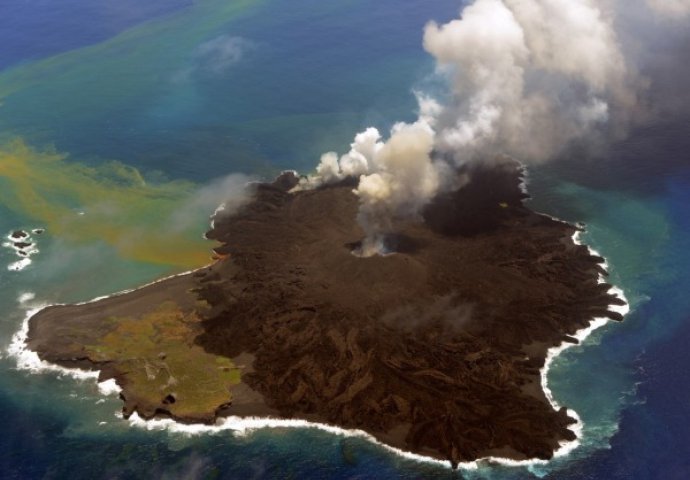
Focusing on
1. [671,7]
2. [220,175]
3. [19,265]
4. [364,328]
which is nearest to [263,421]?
[364,328]

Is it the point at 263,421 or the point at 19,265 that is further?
the point at 19,265

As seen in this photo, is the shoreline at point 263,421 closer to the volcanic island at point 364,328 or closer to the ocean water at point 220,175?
the volcanic island at point 364,328

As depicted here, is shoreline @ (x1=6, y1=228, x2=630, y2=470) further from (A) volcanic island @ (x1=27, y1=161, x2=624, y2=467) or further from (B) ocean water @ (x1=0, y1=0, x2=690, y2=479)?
(B) ocean water @ (x1=0, y1=0, x2=690, y2=479)

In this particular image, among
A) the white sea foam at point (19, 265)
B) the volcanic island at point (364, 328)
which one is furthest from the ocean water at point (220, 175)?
the volcanic island at point (364, 328)

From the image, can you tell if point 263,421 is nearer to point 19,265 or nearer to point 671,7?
point 19,265

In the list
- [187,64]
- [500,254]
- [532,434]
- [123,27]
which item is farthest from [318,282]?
[123,27]

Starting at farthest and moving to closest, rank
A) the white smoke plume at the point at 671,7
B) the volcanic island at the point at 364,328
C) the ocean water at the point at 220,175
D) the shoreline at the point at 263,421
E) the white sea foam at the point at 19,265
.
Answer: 1. the white smoke plume at the point at 671,7
2. the white sea foam at the point at 19,265
3. the volcanic island at the point at 364,328
4. the ocean water at the point at 220,175
5. the shoreline at the point at 263,421
